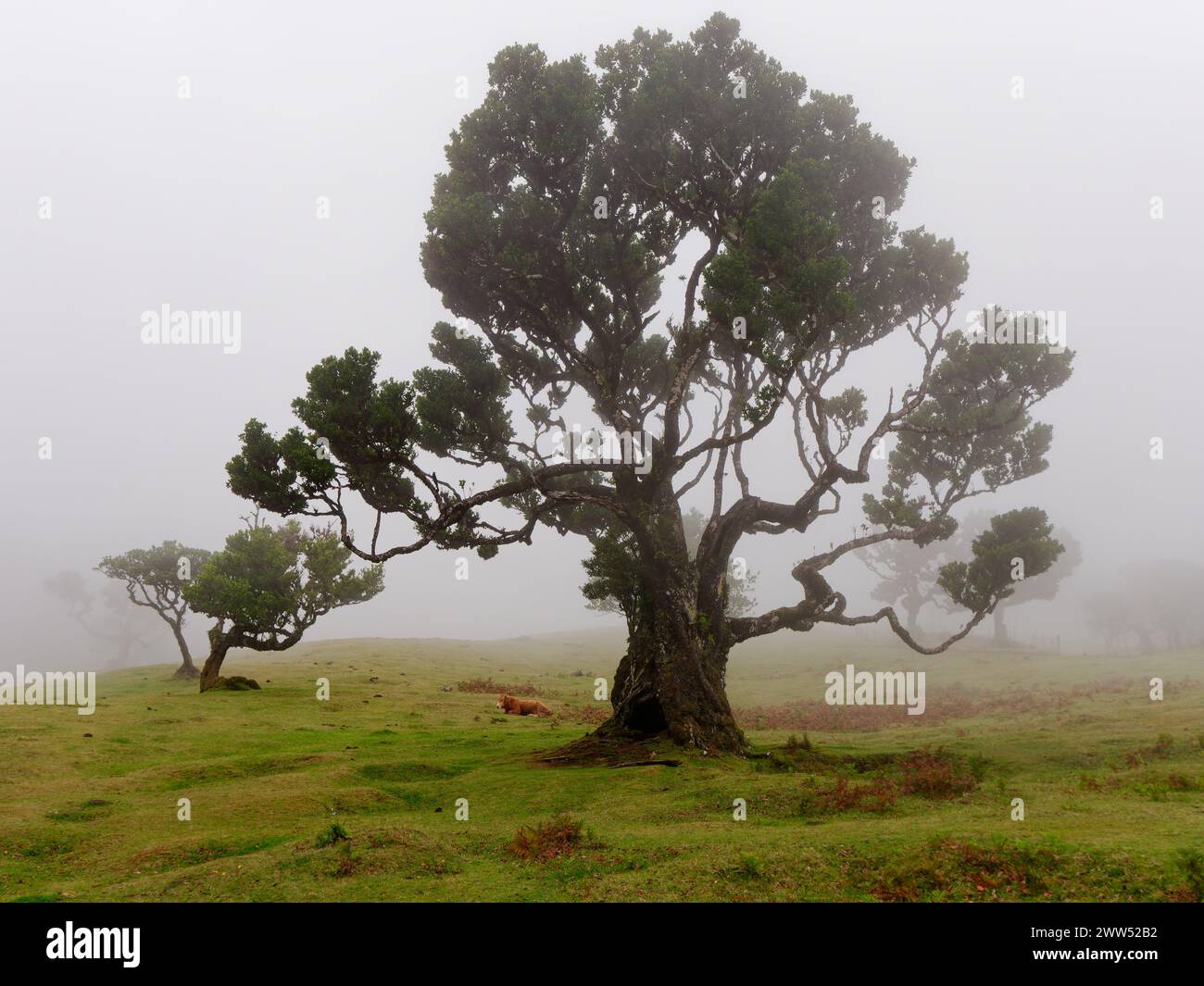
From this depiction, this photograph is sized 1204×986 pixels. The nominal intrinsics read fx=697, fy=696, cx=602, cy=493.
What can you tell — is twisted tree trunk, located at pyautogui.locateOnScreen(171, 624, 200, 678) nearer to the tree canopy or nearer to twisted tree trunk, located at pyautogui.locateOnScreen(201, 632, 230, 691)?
twisted tree trunk, located at pyautogui.locateOnScreen(201, 632, 230, 691)

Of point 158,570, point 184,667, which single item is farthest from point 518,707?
point 158,570

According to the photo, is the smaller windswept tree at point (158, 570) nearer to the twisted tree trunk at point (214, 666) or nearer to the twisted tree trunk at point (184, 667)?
the twisted tree trunk at point (184, 667)

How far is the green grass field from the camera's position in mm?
9664

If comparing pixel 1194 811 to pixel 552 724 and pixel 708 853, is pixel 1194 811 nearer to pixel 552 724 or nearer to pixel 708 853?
pixel 708 853

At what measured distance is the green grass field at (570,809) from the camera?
31.7ft

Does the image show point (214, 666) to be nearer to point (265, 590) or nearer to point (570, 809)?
point (265, 590)

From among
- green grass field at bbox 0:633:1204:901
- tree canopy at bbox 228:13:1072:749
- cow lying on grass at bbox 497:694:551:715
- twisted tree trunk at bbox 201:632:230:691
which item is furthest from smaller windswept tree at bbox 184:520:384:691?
tree canopy at bbox 228:13:1072:749

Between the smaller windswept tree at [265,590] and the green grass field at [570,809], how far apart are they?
19.3ft

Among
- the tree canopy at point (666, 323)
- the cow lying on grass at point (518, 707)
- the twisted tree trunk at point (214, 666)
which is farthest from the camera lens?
the twisted tree trunk at point (214, 666)

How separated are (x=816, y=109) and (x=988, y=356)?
10595mm

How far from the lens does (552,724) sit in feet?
106

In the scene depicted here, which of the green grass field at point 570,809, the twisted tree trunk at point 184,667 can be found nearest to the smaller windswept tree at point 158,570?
the twisted tree trunk at point 184,667
